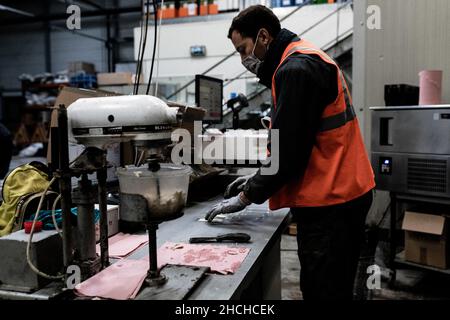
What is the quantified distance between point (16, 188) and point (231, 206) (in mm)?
736

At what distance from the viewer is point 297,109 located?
120cm

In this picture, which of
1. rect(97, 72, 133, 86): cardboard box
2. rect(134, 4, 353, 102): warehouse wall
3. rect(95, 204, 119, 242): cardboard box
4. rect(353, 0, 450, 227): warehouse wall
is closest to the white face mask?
rect(95, 204, 119, 242): cardboard box

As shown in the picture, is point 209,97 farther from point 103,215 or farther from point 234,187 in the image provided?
point 103,215

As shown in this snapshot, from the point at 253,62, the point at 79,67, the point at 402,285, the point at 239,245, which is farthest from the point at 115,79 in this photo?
the point at 239,245

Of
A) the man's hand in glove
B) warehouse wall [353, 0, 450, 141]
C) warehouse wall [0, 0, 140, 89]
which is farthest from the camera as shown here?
warehouse wall [0, 0, 140, 89]

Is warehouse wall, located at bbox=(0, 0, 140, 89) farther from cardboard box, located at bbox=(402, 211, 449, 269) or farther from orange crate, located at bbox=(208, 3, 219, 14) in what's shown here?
cardboard box, located at bbox=(402, 211, 449, 269)

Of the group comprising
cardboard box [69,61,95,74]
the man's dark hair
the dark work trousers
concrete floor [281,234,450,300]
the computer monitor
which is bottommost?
concrete floor [281,234,450,300]

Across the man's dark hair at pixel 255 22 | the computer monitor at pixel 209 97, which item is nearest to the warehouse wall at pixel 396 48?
the computer monitor at pixel 209 97

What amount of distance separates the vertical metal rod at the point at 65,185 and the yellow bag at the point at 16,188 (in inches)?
14.0

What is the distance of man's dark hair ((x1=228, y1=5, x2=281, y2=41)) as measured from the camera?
1.44 m

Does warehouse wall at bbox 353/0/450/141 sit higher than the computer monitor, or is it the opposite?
warehouse wall at bbox 353/0/450/141

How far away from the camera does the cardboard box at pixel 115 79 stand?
689 centimetres

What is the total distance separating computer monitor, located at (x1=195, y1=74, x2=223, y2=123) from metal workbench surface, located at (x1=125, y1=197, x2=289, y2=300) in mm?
747

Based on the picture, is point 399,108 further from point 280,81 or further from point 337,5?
point 337,5
